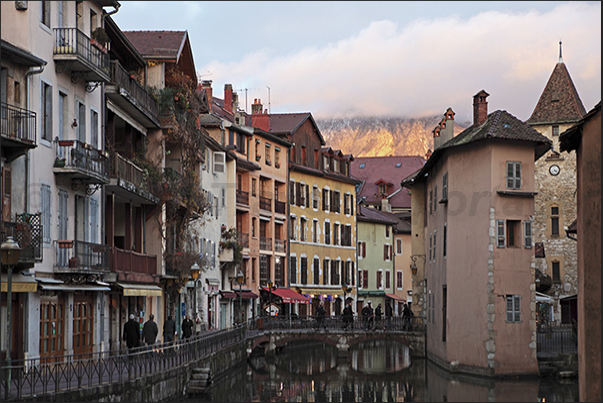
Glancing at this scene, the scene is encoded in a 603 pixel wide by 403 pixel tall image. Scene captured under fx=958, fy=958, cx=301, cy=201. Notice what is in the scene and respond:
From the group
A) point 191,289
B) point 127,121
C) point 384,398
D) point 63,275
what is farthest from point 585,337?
point 191,289

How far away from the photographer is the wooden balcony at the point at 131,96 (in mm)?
34500

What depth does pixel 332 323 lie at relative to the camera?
5703 cm

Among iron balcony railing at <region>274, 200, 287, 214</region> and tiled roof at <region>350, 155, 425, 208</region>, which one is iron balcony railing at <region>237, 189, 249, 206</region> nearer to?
iron balcony railing at <region>274, 200, 287, 214</region>

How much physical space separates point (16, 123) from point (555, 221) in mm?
60614

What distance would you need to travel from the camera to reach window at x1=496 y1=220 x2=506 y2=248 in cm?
3991

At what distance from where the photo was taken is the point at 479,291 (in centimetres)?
4009

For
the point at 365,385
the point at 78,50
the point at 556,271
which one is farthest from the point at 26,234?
the point at 556,271

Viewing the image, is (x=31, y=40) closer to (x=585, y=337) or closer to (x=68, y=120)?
(x=68, y=120)

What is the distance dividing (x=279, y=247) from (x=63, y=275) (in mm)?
42411

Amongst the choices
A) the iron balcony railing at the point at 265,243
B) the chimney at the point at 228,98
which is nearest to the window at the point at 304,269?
the iron balcony railing at the point at 265,243

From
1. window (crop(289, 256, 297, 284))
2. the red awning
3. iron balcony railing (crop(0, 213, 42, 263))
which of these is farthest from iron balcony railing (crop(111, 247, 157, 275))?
window (crop(289, 256, 297, 284))

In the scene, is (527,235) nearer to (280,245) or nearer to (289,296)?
(289,296)

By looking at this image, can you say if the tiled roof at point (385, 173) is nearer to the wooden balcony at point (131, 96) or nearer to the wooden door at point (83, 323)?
the wooden balcony at point (131, 96)

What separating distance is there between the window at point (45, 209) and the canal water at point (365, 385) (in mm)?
7705
